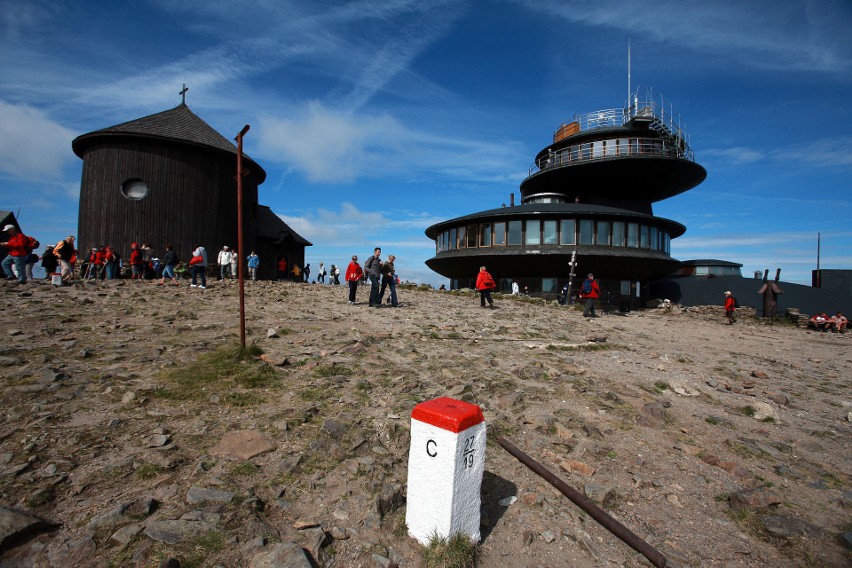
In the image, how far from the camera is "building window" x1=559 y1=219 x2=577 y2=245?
108 ft

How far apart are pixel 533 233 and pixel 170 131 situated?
26372 millimetres

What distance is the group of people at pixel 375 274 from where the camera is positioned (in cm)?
1644

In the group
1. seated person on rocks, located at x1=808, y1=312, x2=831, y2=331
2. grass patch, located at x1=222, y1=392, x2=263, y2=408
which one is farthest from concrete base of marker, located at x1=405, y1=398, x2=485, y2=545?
seated person on rocks, located at x1=808, y1=312, x2=831, y2=331

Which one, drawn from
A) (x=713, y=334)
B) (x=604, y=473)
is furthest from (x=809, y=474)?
(x=713, y=334)

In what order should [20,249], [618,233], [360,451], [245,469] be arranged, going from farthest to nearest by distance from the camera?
[618,233] < [20,249] < [360,451] < [245,469]

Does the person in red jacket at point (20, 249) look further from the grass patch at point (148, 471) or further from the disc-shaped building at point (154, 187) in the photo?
the grass patch at point (148, 471)

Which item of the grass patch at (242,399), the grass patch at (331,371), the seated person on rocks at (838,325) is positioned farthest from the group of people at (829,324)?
the grass patch at (242,399)

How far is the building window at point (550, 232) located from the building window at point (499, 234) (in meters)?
3.20

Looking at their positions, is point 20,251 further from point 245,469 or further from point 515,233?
point 515,233

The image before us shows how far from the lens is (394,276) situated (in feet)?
57.6

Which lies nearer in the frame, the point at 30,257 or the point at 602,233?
the point at 30,257

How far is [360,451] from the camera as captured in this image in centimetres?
522

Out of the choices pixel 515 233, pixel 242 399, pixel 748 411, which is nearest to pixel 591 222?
pixel 515 233

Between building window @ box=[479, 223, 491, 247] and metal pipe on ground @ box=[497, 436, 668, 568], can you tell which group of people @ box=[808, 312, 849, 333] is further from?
metal pipe on ground @ box=[497, 436, 668, 568]
